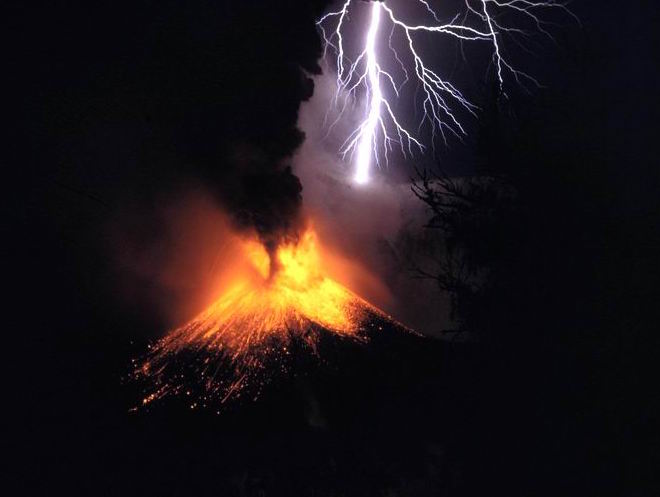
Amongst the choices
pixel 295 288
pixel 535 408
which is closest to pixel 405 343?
pixel 295 288

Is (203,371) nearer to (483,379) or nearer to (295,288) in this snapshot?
(295,288)

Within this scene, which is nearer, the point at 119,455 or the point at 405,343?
the point at 119,455

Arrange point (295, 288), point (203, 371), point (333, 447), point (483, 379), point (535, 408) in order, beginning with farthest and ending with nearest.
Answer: point (295, 288) → point (203, 371) → point (333, 447) → point (483, 379) → point (535, 408)

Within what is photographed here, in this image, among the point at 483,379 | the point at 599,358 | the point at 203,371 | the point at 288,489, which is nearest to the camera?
the point at 599,358

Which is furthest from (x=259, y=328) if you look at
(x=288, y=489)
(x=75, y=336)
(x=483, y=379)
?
(x=483, y=379)

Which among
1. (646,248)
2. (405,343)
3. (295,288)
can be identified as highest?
(295,288)

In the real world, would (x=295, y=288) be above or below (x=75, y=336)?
above
